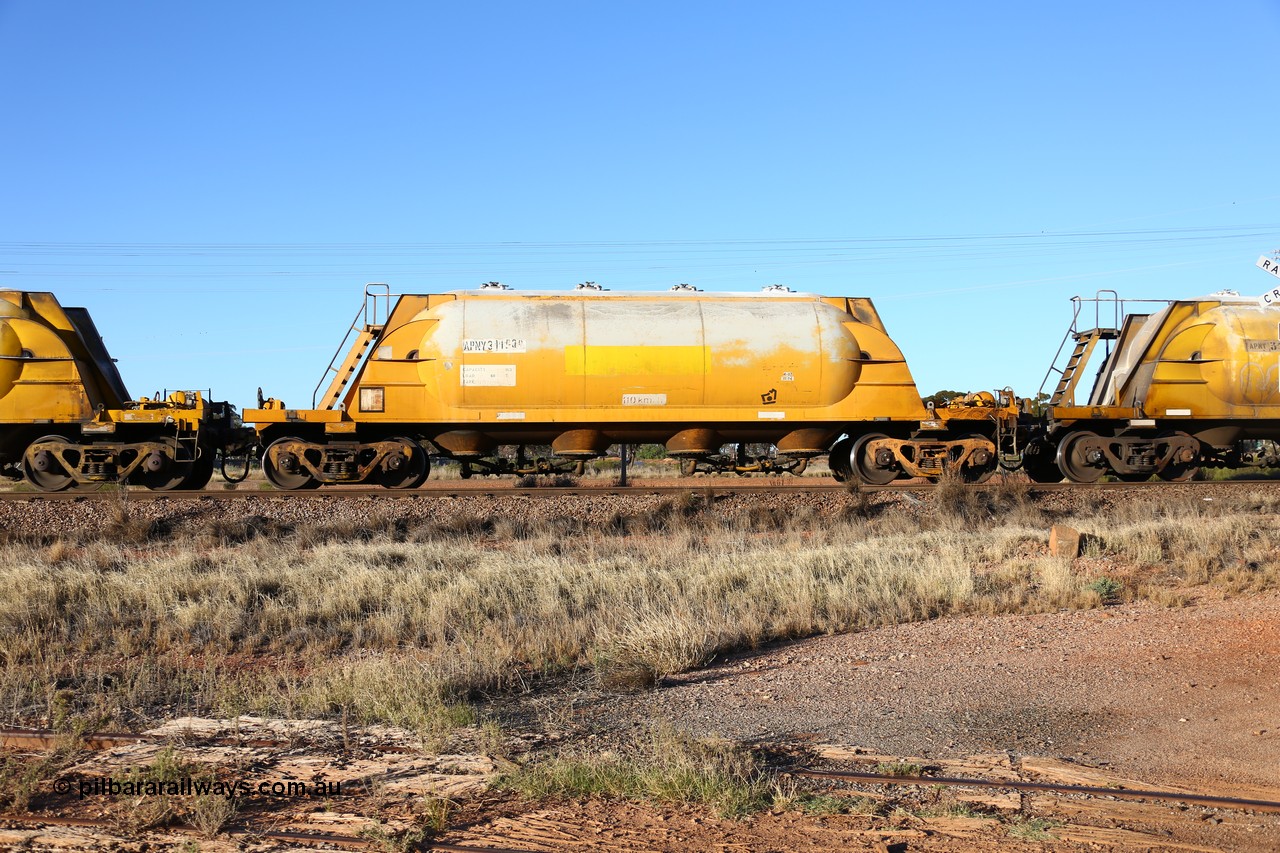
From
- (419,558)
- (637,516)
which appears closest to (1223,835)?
(419,558)

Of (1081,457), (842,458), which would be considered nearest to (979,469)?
(1081,457)

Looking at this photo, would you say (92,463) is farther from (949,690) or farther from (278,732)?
(949,690)

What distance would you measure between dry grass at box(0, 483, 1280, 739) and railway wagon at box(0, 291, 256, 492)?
258cm

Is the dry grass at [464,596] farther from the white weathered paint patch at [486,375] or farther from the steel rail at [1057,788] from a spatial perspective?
the white weathered paint patch at [486,375]

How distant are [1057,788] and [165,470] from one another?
15836 millimetres

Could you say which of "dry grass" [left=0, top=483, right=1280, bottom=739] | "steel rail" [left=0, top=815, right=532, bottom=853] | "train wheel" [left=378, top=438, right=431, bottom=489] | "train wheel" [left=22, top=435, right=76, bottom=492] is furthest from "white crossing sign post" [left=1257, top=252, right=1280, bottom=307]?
Result: "train wheel" [left=22, top=435, right=76, bottom=492]

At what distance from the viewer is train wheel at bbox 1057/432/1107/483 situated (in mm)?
18391

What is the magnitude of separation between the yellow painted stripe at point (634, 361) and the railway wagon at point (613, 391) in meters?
0.02

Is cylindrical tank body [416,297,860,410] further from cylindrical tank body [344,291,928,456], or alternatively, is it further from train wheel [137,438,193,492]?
train wheel [137,438,193,492]

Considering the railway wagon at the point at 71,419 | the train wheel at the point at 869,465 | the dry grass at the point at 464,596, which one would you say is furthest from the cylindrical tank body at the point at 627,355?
the railway wagon at the point at 71,419

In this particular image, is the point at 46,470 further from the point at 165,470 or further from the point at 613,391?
the point at 613,391

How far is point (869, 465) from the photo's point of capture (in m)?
17.7

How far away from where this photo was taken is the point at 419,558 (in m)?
12.0

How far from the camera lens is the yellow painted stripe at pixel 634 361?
16750mm
